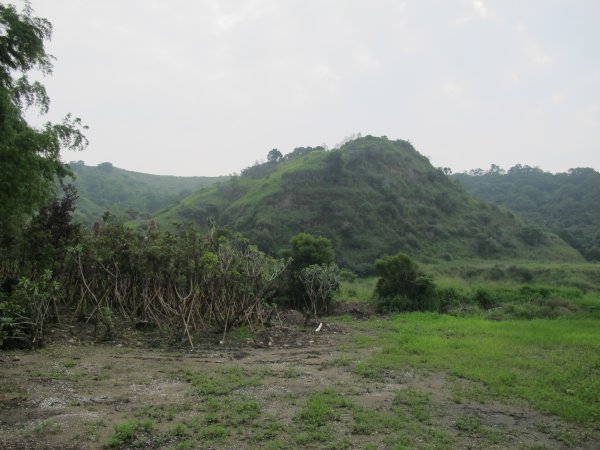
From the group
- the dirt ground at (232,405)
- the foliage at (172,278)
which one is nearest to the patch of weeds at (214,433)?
the dirt ground at (232,405)

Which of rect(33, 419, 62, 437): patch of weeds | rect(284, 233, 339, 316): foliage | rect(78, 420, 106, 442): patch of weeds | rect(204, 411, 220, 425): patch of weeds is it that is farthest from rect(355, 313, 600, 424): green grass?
rect(33, 419, 62, 437): patch of weeds

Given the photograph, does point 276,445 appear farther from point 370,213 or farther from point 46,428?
point 370,213

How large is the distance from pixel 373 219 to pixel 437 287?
26805 mm

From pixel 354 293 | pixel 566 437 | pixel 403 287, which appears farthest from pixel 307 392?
pixel 354 293

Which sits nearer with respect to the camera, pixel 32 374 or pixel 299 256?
pixel 32 374

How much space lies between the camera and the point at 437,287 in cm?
2298

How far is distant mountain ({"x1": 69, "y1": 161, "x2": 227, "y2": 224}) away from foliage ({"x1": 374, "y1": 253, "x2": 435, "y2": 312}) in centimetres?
4339

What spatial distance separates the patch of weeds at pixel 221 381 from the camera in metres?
8.24

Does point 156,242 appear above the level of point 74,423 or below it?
above

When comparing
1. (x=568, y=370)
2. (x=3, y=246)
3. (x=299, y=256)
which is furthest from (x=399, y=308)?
(x=3, y=246)

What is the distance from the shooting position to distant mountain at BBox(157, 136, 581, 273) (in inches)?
1826

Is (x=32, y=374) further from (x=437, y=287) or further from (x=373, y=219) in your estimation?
(x=373, y=219)

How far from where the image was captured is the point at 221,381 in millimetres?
8836

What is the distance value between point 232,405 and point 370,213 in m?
44.0
